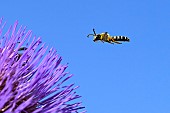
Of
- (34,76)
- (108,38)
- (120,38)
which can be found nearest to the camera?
(34,76)

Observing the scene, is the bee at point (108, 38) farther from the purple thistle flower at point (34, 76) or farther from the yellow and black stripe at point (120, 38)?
the purple thistle flower at point (34, 76)

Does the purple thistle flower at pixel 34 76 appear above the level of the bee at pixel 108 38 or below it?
below

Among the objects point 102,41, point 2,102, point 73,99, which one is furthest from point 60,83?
point 102,41

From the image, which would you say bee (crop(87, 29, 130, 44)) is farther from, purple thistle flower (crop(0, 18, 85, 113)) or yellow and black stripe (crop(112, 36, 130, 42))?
purple thistle flower (crop(0, 18, 85, 113))

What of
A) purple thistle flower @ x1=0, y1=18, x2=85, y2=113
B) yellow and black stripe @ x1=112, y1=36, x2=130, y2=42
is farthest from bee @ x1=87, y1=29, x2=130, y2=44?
purple thistle flower @ x1=0, y1=18, x2=85, y2=113

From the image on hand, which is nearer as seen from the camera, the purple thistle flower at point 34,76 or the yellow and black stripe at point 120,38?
the purple thistle flower at point 34,76

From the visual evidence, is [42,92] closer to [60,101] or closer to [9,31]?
[60,101]

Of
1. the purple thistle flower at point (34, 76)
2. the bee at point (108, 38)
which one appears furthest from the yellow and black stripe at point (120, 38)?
the purple thistle flower at point (34, 76)

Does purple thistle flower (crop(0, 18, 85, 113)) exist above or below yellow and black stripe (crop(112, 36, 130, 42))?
below

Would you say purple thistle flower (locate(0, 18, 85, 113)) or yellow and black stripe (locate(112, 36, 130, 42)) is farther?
yellow and black stripe (locate(112, 36, 130, 42))

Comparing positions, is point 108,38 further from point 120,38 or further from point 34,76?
point 34,76

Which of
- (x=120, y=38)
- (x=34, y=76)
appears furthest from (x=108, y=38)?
(x=34, y=76)
